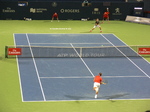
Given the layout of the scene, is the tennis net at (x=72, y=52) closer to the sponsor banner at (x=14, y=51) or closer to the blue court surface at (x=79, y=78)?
the sponsor banner at (x=14, y=51)

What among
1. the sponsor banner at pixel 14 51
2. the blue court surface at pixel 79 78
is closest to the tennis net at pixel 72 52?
the sponsor banner at pixel 14 51

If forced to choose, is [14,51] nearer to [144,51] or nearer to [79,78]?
[79,78]

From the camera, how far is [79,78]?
32125mm

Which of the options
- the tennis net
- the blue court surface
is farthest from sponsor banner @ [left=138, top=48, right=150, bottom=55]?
the blue court surface

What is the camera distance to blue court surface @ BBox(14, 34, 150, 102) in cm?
2823

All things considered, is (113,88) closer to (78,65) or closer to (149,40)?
(78,65)

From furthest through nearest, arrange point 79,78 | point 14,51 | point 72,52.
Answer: point 72,52 → point 14,51 → point 79,78

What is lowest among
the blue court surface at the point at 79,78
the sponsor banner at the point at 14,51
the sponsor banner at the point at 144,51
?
the blue court surface at the point at 79,78

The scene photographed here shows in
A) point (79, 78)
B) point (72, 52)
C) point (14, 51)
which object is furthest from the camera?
point (72, 52)

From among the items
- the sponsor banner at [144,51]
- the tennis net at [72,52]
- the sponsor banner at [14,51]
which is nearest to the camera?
the sponsor banner at [14,51]

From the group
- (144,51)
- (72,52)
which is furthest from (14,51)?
(144,51)

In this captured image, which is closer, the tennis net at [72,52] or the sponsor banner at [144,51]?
the tennis net at [72,52]

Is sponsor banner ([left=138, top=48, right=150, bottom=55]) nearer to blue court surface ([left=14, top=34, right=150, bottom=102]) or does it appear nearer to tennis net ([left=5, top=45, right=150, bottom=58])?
tennis net ([left=5, top=45, right=150, bottom=58])

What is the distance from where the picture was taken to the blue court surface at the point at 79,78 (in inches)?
1112
